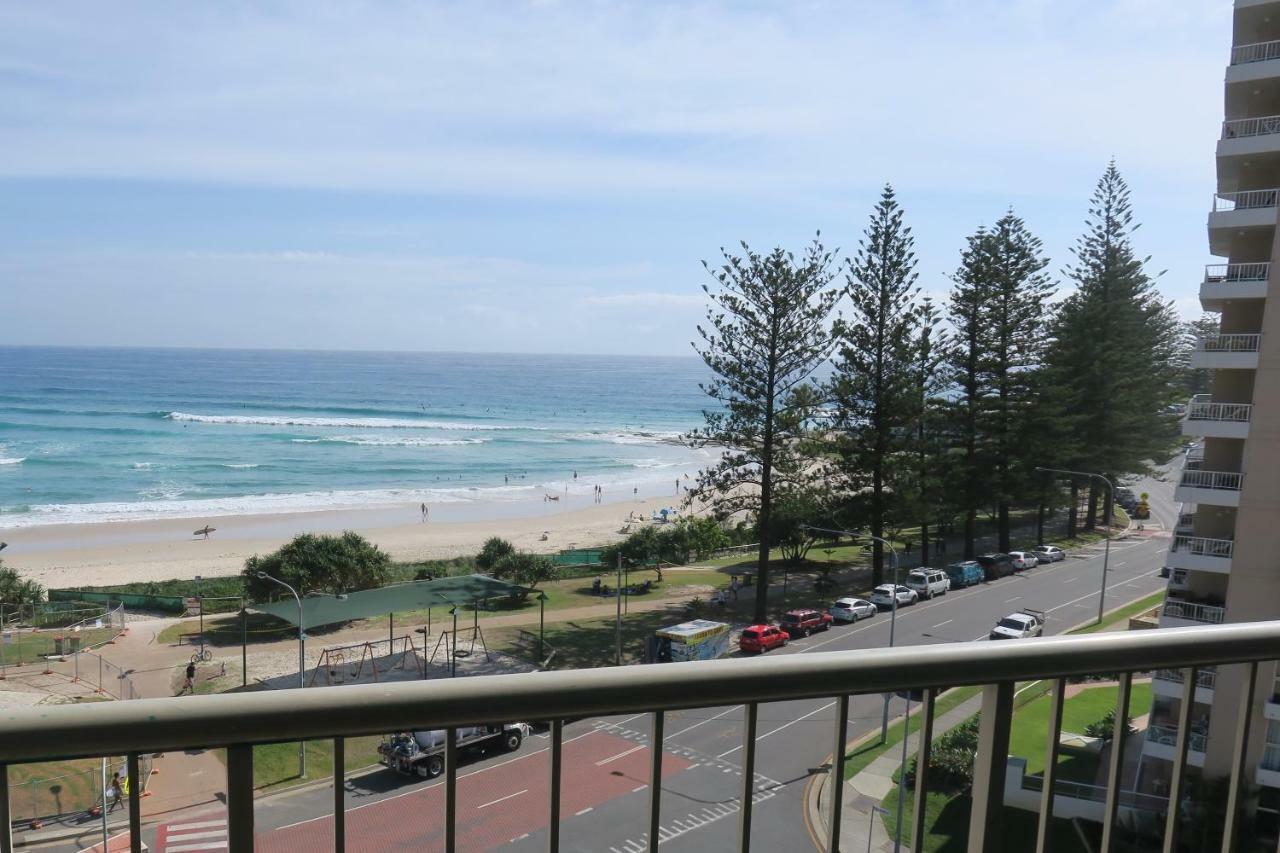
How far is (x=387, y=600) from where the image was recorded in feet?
53.1

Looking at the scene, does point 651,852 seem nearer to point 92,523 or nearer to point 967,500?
point 967,500

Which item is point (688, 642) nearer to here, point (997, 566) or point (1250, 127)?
point (1250, 127)

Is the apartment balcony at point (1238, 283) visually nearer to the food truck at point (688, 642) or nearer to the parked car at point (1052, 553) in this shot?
the food truck at point (688, 642)

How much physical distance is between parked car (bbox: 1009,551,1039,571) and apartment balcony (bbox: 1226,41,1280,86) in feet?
53.1

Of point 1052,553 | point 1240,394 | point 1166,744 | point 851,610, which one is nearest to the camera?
point 1166,744

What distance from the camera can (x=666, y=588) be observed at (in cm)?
2514

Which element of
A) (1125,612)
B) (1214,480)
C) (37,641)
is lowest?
(37,641)

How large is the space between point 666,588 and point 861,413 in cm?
718

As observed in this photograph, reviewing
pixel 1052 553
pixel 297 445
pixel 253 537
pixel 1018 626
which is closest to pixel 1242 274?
pixel 1018 626

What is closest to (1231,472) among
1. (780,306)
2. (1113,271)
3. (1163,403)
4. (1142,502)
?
(780,306)

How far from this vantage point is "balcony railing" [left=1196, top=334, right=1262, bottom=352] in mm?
12523

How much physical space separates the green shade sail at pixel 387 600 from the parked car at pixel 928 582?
10596 mm

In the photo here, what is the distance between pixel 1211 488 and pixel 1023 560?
14.3 metres

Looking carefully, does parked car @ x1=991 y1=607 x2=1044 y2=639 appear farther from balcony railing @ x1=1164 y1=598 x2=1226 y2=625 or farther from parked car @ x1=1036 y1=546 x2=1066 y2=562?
parked car @ x1=1036 y1=546 x2=1066 y2=562
